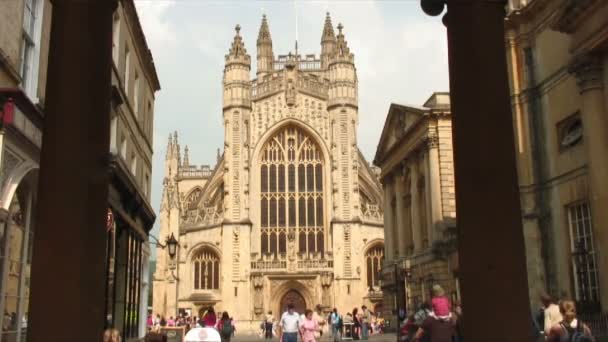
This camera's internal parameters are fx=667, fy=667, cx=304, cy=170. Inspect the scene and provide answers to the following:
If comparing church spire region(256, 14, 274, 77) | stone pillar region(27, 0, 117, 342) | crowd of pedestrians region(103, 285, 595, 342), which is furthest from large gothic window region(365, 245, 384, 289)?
stone pillar region(27, 0, 117, 342)

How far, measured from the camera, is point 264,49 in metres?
62.2

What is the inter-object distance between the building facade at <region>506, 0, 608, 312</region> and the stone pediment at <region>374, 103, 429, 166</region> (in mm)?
8445

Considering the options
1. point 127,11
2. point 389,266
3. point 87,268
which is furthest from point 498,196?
point 389,266

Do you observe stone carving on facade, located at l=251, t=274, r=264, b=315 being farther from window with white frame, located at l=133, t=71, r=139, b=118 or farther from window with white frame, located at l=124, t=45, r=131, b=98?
window with white frame, located at l=124, t=45, r=131, b=98

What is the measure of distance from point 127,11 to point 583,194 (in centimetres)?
1406

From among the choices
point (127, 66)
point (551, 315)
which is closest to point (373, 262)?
point (127, 66)

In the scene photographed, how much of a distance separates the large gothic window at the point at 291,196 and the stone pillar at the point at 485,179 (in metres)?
46.6

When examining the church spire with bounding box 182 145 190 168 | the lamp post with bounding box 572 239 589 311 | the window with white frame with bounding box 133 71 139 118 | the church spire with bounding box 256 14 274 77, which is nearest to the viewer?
the lamp post with bounding box 572 239 589 311

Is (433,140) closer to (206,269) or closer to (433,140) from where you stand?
(433,140)

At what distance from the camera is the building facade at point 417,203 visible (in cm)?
2803

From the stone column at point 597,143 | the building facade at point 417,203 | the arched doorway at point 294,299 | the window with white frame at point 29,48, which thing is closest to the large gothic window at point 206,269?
the arched doorway at point 294,299

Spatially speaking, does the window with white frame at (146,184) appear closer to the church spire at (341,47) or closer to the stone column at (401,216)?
the stone column at (401,216)

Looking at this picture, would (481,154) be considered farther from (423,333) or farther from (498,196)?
(423,333)

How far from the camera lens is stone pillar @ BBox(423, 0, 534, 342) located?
3.91m
